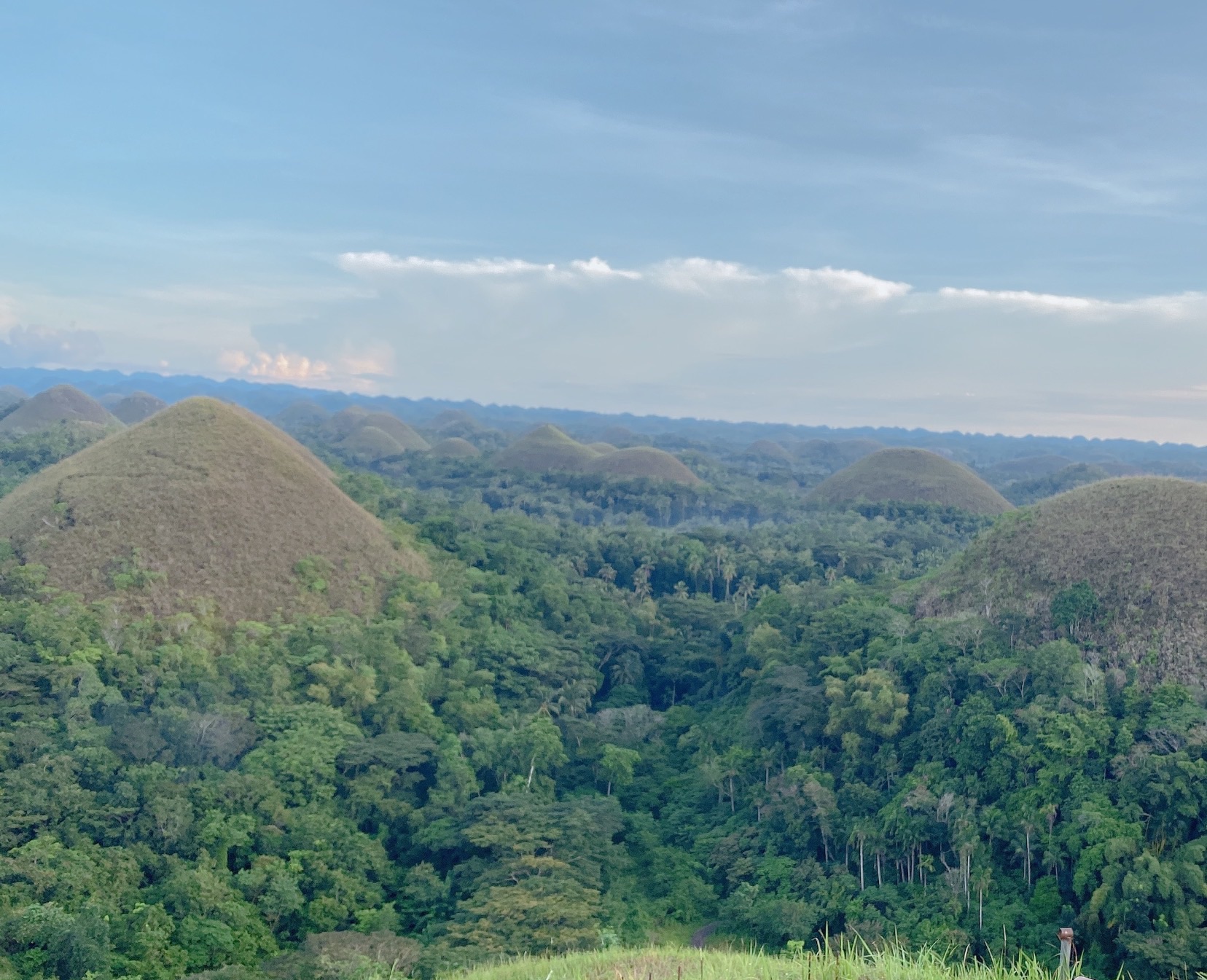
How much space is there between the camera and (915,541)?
48250 millimetres

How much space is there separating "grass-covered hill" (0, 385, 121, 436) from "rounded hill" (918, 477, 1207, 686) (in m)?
74.5

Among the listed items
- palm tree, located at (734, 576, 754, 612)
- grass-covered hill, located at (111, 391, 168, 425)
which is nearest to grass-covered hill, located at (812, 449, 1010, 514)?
palm tree, located at (734, 576, 754, 612)

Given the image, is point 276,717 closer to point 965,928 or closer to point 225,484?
point 225,484

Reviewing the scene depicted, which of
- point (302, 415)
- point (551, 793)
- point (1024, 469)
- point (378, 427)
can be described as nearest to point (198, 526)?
point (551, 793)

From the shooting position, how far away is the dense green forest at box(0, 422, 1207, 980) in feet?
45.0

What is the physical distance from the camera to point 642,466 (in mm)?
81375

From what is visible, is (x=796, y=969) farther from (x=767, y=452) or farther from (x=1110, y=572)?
(x=767, y=452)

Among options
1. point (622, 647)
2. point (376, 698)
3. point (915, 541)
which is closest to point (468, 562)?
point (622, 647)

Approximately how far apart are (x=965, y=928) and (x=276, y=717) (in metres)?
14.7

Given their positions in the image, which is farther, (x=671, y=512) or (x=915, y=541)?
(x=671, y=512)

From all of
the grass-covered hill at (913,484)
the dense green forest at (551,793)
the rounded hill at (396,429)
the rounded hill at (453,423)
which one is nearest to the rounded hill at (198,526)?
the dense green forest at (551,793)

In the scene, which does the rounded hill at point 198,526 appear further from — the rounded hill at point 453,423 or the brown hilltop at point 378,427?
the rounded hill at point 453,423

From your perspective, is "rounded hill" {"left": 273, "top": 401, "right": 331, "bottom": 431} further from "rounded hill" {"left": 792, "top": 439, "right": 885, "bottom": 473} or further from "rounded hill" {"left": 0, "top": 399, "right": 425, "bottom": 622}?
"rounded hill" {"left": 0, "top": 399, "right": 425, "bottom": 622}

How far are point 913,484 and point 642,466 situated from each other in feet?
82.5
